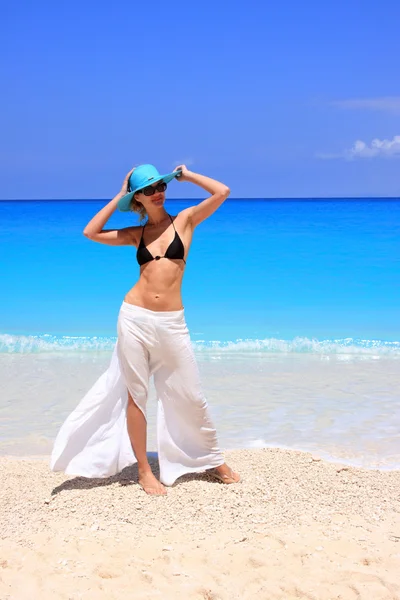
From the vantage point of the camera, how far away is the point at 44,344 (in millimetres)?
10727

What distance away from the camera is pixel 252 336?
38.8 feet

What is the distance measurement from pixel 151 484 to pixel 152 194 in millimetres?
1843

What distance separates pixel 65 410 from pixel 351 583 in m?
4.34

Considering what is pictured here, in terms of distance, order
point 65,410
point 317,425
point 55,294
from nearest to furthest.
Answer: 1. point 317,425
2. point 65,410
3. point 55,294

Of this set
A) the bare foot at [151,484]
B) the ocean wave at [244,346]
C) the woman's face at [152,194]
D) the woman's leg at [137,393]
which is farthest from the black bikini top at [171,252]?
the ocean wave at [244,346]

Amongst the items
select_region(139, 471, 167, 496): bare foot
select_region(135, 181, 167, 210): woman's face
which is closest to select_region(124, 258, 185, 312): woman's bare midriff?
select_region(135, 181, 167, 210): woman's face

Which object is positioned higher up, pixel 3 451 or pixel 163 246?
pixel 163 246

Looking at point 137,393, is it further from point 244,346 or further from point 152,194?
point 244,346

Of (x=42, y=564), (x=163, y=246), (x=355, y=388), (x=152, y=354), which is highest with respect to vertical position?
(x=163, y=246)

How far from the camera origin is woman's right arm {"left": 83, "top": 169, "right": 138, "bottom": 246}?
4.57m

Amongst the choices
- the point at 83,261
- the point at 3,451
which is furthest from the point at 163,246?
the point at 83,261

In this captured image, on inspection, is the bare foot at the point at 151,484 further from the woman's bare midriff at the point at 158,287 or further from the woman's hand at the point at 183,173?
the woman's hand at the point at 183,173

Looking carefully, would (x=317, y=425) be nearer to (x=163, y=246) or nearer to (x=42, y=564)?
(x=163, y=246)

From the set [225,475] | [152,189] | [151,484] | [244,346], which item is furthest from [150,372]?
[244,346]
